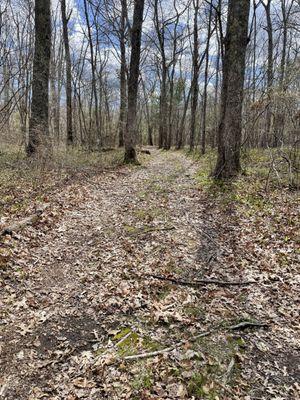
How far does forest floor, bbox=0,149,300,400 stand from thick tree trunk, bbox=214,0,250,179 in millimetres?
1889

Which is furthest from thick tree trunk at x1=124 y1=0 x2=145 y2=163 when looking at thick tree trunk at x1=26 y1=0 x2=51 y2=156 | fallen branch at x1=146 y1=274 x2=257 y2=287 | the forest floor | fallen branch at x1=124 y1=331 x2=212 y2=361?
fallen branch at x1=124 y1=331 x2=212 y2=361

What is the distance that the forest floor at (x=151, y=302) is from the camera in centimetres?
267

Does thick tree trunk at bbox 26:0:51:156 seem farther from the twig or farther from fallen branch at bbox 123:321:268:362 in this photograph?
the twig

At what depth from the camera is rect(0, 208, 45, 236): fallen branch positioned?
489cm

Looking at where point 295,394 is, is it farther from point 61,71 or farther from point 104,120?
point 104,120

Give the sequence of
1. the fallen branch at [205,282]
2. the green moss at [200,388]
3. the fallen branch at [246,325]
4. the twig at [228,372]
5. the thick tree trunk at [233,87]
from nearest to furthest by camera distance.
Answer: the green moss at [200,388]
the twig at [228,372]
the fallen branch at [246,325]
the fallen branch at [205,282]
the thick tree trunk at [233,87]

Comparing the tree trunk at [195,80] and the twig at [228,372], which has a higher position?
the tree trunk at [195,80]

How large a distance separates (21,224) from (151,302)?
2.87m

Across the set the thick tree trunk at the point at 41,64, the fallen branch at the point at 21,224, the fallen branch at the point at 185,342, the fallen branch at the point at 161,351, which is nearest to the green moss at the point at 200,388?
the fallen branch at the point at 185,342

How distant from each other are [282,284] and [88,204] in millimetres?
4656

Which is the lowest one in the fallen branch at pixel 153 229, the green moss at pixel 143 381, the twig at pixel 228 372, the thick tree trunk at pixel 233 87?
the green moss at pixel 143 381

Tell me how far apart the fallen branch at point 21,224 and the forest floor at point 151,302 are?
137mm

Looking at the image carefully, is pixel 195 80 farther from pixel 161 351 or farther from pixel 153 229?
pixel 161 351

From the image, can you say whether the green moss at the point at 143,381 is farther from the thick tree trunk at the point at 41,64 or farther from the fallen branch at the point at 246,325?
the thick tree trunk at the point at 41,64
